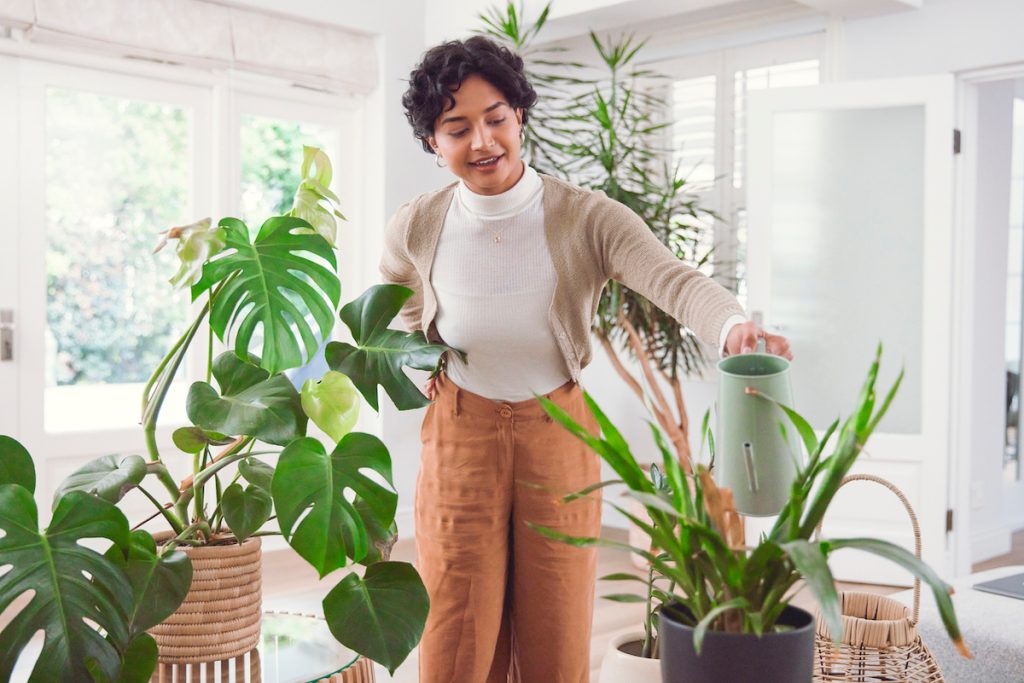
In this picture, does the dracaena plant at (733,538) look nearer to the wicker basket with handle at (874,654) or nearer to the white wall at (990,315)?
the wicker basket with handle at (874,654)

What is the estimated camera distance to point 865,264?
438 centimetres

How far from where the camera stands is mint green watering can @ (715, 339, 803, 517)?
102 cm

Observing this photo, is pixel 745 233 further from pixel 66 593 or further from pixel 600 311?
pixel 66 593

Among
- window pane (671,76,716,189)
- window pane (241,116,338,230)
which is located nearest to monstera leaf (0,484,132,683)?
window pane (241,116,338,230)

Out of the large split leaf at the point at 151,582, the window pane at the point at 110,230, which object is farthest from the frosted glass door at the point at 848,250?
the large split leaf at the point at 151,582

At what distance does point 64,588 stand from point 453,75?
96 cm

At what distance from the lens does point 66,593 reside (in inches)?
53.4

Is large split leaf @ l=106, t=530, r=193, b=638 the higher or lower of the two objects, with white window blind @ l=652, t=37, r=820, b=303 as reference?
lower

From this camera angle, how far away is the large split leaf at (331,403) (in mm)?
1616

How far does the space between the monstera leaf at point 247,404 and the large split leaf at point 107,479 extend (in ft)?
0.39

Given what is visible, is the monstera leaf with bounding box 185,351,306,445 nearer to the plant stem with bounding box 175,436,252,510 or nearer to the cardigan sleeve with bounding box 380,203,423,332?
the plant stem with bounding box 175,436,252,510

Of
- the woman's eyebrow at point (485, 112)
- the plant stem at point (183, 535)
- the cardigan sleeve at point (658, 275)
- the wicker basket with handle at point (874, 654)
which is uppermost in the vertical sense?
the woman's eyebrow at point (485, 112)

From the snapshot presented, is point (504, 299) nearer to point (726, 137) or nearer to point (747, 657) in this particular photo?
point (747, 657)

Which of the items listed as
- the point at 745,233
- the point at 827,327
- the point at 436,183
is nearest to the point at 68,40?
the point at 436,183
